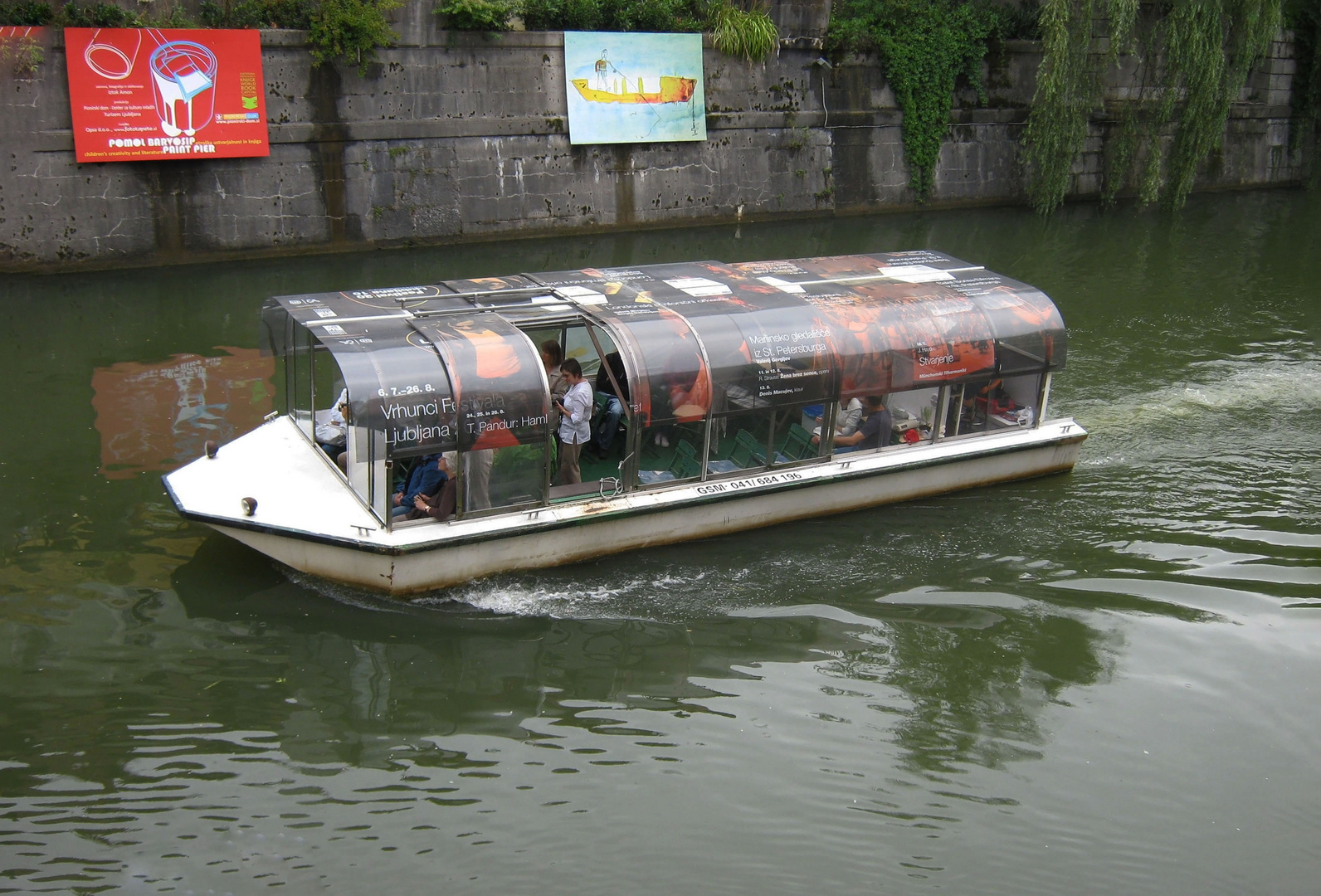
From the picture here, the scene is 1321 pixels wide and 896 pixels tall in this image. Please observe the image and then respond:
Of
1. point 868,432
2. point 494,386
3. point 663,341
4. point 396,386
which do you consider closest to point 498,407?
point 494,386

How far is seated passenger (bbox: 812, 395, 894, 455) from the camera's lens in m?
11.0

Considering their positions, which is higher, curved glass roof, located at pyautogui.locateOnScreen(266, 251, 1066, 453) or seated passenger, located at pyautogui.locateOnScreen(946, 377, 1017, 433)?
curved glass roof, located at pyautogui.locateOnScreen(266, 251, 1066, 453)

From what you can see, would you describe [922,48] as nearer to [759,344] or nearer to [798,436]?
[798,436]

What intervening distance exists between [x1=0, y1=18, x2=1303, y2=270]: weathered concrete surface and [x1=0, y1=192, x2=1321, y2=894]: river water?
644cm

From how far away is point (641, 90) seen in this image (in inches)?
906

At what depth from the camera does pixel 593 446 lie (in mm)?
10789

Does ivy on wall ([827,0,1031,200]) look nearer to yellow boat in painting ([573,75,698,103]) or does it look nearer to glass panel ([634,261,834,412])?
yellow boat in painting ([573,75,698,103])

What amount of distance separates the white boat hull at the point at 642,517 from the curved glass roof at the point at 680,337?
0.72 m

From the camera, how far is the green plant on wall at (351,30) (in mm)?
19688

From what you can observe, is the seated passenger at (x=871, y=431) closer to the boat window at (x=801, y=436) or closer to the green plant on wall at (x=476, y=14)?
the boat window at (x=801, y=436)

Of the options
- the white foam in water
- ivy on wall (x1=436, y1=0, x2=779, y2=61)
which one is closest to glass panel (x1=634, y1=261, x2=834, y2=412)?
the white foam in water

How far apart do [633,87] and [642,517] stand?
15341mm

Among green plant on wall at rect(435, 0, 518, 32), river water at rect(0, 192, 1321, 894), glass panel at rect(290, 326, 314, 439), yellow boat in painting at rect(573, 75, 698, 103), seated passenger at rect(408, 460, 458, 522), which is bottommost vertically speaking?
river water at rect(0, 192, 1321, 894)

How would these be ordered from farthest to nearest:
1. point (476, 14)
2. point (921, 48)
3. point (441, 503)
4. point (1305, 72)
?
point (1305, 72), point (921, 48), point (476, 14), point (441, 503)
